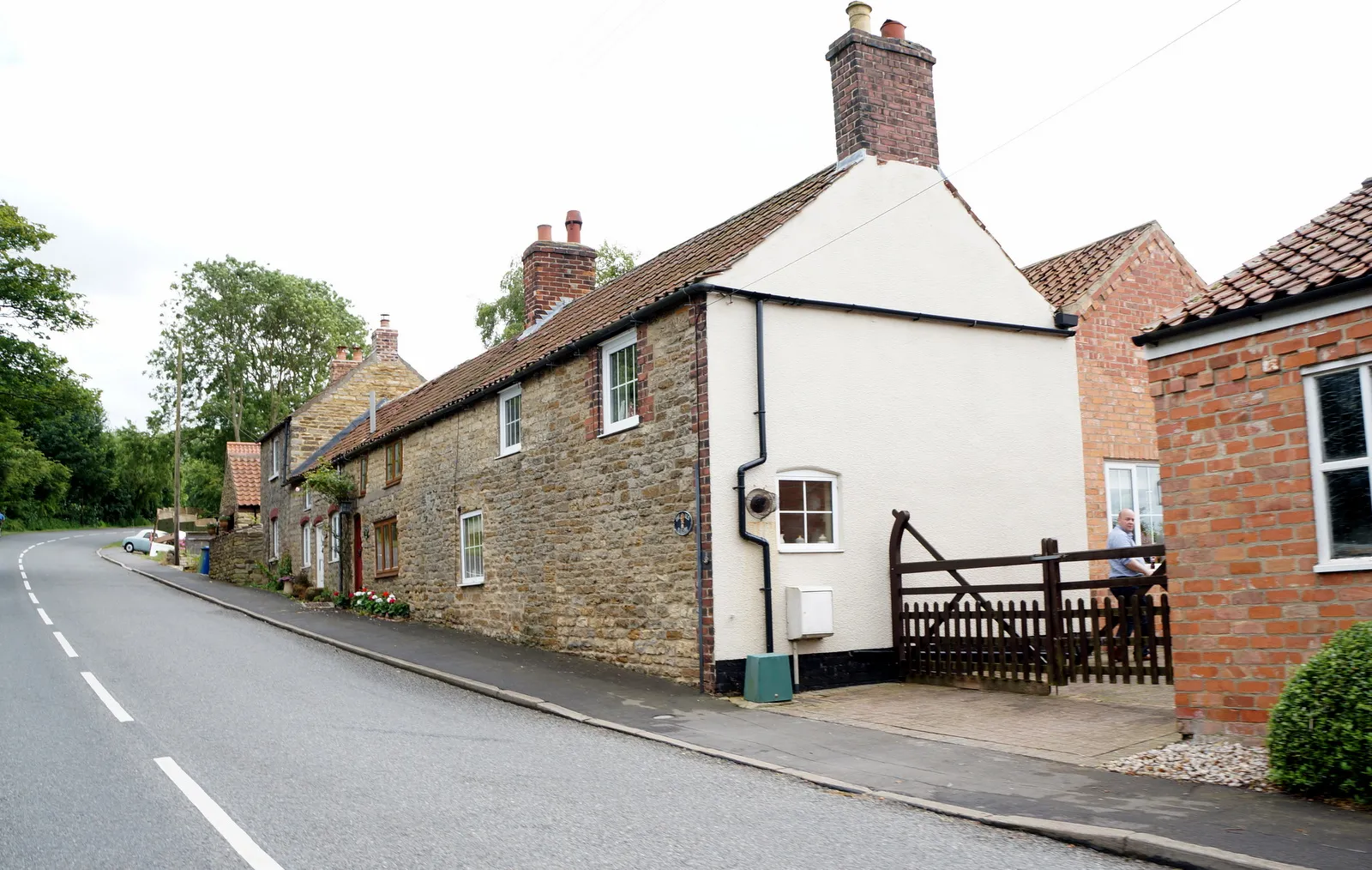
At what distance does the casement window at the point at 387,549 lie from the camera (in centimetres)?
2361

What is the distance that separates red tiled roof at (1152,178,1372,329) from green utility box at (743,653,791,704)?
5.47 m

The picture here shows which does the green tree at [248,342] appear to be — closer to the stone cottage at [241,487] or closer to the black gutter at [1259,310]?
the stone cottage at [241,487]

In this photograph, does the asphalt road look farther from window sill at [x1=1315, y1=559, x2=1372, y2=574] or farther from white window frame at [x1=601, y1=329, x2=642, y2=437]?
white window frame at [x1=601, y1=329, x2=642, y2=437]

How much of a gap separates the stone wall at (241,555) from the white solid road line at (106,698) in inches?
931

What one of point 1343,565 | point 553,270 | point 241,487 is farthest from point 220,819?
point 241,487

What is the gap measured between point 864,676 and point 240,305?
48257 mm

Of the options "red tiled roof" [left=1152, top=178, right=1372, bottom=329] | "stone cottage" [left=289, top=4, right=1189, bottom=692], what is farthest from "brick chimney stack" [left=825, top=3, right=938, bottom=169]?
"red tiled roof" [left=1152, top=178, right=1372, bottom=329]

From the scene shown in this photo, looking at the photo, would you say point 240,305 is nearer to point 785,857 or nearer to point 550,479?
point 550,479

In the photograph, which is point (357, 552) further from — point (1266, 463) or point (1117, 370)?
point (1266, 463)

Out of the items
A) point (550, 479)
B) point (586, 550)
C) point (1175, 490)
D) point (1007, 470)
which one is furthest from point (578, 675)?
point (1175, 490)

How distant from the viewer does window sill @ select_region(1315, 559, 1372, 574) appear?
287 inches

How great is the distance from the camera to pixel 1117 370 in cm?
1669

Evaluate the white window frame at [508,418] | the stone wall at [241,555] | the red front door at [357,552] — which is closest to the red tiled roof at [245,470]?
the stone wall at [241,555]

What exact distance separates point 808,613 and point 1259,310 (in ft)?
20.1
